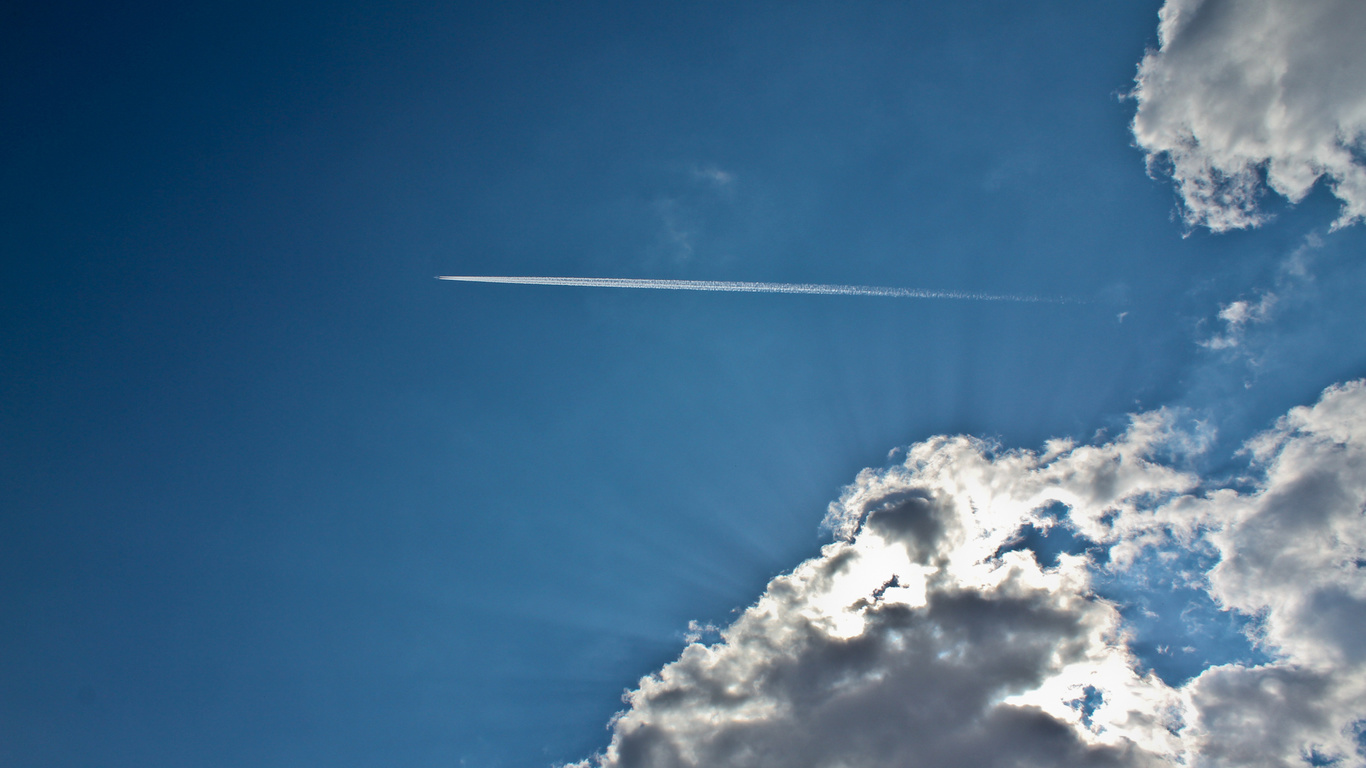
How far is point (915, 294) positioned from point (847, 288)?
6.58 m

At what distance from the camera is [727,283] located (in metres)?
54.1

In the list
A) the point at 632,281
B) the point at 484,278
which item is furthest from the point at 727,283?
the point at 484,278

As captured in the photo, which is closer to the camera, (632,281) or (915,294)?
(915,294)

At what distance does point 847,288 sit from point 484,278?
3985cm

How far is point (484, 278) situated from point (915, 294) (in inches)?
1814

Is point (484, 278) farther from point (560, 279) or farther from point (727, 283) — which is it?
point (727, 283)

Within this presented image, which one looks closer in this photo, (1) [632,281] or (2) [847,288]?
(2) [847,288]

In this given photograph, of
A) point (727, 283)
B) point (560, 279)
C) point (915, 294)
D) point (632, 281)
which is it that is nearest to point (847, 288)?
point (915, 294)

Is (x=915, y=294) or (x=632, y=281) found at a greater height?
(x=632, y=281)

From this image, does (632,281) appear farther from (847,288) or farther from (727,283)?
(847,288)

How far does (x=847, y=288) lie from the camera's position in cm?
5100

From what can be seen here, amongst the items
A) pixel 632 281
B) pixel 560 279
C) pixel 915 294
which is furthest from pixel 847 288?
pixel 560 279

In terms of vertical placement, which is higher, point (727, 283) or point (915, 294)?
point (727, 283)

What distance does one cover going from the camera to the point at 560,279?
55.5 m
